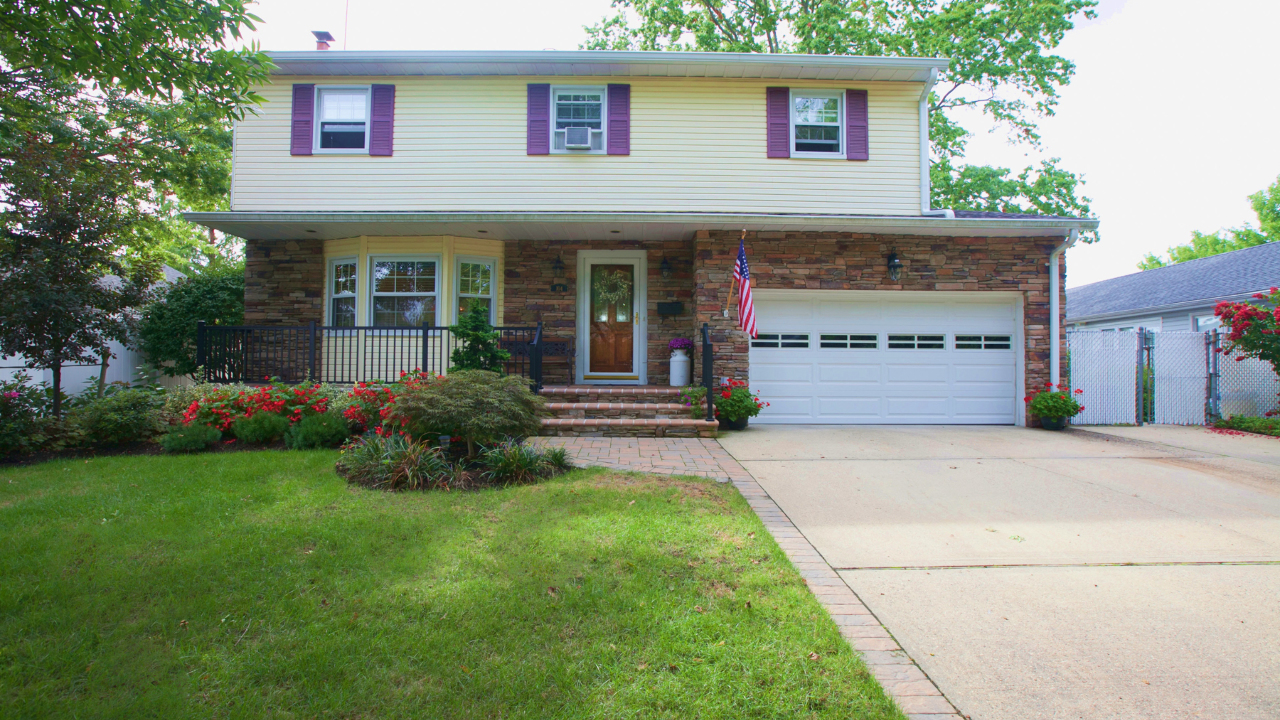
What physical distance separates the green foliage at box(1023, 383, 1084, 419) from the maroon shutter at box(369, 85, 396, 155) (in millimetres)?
11040

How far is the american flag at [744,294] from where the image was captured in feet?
28.5

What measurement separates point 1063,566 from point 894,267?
662cm

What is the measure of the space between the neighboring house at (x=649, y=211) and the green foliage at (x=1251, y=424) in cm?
302

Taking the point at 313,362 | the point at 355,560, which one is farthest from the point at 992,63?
the point at 355,560

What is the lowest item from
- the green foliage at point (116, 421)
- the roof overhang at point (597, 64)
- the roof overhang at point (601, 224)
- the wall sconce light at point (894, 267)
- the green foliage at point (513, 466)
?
the green foliage at point (513, 466)

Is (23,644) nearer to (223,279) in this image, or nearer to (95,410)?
(95,410)

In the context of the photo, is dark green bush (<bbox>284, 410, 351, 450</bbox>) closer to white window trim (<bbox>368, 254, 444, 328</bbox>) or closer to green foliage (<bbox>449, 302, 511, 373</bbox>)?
green foliage (<bbox>449, 302, 511, 373</bbox>)

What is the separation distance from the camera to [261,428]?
6.93 meters

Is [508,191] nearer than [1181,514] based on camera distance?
No

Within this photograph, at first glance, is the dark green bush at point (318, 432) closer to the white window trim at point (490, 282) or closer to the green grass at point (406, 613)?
the green grass at point (406, 613)

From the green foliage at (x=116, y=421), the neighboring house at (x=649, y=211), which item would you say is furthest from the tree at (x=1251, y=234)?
the green foliage at (x=116, y=421)

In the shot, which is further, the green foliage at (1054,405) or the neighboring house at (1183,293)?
the neighboring house at (1183,293)

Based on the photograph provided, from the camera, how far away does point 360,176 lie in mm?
10344

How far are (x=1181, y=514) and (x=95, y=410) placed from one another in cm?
1038
